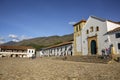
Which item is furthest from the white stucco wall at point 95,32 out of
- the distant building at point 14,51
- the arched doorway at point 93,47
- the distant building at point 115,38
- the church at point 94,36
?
the distant building at point 14,51

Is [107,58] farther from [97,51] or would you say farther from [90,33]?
[90,33]

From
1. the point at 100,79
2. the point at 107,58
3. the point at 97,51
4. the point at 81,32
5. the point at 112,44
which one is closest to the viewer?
the point at 100,79

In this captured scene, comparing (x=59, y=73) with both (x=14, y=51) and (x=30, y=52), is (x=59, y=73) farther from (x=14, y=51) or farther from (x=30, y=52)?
(x=30, y=52)

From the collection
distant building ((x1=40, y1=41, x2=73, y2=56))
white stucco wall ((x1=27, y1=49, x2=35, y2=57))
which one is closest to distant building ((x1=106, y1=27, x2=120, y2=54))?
distant building ((x1=40, y1=41, x2=73, y2=56))

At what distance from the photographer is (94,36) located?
2944 centimetres

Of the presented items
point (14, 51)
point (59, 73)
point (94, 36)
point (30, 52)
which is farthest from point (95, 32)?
point (30, 52)

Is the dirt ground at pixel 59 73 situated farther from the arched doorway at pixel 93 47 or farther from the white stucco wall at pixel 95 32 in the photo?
the arched doorway at pixel 93 47

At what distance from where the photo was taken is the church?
2641cm

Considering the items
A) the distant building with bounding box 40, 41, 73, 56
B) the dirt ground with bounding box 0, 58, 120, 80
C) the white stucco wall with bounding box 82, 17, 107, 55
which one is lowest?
the dirt ground with bounding box 0, 58, 120, 80

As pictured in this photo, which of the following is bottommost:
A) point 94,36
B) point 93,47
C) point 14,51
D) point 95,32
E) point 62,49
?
point 14,51

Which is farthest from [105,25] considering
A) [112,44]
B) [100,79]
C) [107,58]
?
[100,79]

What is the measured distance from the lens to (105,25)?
26953 mm

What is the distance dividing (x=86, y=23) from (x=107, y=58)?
48.2ft

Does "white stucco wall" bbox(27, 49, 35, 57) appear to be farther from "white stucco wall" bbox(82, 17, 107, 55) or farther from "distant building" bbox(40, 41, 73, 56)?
"white stucco wall" bbox(82, 17, 107, 55)
